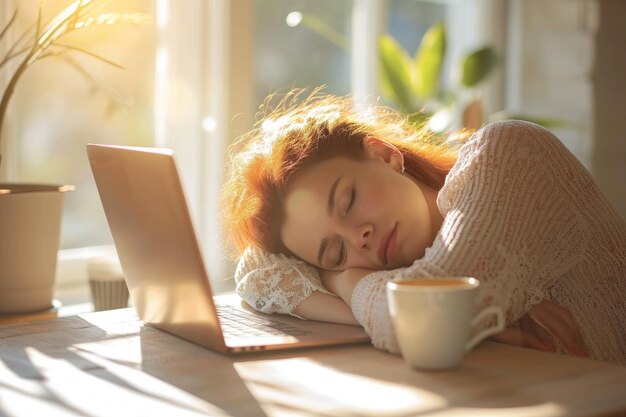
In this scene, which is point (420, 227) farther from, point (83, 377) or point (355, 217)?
point (83, 377)

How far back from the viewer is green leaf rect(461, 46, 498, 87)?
2879 millimetres

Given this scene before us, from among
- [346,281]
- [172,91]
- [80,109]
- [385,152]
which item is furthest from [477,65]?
[346,281]

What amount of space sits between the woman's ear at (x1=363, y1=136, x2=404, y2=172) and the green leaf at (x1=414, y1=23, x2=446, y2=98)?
1434mm

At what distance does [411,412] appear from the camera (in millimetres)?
815

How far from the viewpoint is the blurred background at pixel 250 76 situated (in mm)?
2184

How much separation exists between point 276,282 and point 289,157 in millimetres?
189

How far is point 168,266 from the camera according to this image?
44.8 inches

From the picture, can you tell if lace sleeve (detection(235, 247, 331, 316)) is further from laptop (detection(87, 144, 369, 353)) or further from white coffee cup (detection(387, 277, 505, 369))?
white coffee cup (detection(387, 277, 505, 369))

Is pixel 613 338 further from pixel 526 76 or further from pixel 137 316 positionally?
pixel 526 76

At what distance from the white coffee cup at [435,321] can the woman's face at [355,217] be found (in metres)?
0.31

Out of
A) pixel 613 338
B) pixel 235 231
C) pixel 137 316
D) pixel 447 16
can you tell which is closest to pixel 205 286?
pixel 137 316

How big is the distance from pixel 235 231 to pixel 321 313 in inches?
10.9

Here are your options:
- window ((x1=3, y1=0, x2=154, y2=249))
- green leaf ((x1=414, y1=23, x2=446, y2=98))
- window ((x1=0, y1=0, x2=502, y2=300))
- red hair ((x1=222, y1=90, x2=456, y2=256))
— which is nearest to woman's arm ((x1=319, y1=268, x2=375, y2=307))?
red hair ((x1=222, y1=90, x2=456, y2=256))

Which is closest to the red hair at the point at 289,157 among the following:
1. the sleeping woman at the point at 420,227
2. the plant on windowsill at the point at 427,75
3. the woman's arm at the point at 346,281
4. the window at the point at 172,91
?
the sleeping woman at the point at 420,227
